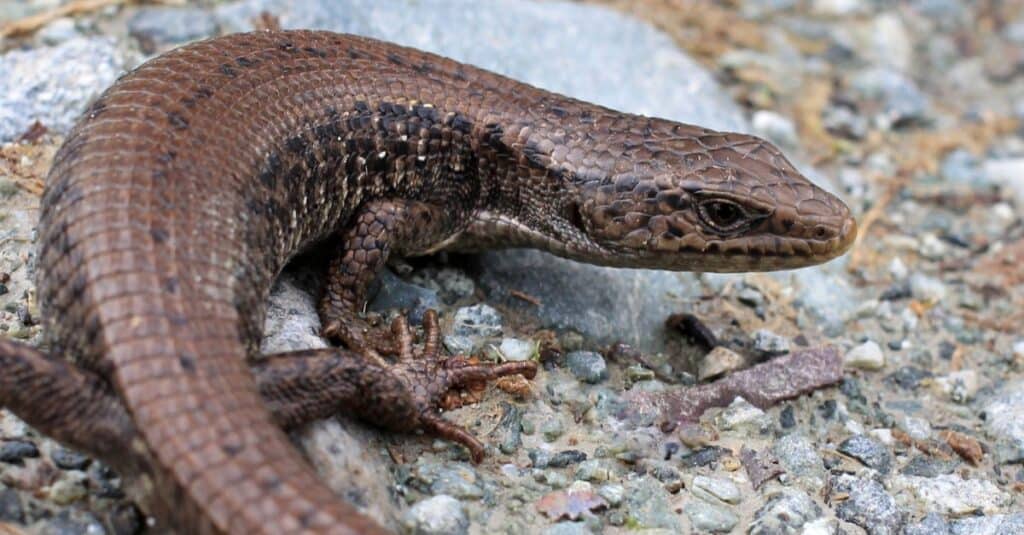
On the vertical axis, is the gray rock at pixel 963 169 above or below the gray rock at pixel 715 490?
above

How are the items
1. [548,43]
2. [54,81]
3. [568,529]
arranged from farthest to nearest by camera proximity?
[548,43], [54,81], [568,529]

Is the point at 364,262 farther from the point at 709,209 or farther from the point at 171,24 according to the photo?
the point at 171,24

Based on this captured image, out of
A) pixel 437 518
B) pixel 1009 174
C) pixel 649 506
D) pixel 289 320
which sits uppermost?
pixel 1009 174

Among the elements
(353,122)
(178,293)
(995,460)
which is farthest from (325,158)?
(995,460)

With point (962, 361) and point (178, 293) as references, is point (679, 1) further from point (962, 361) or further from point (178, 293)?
point (178, 293)

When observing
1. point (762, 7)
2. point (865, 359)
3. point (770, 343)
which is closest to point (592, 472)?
point (770, 343)

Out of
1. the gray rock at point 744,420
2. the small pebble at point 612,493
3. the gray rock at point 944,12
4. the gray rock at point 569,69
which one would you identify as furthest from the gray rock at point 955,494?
the gray rock at point 944,12

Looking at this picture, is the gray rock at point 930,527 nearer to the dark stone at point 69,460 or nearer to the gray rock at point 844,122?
A: the dark stone at point 69,460
